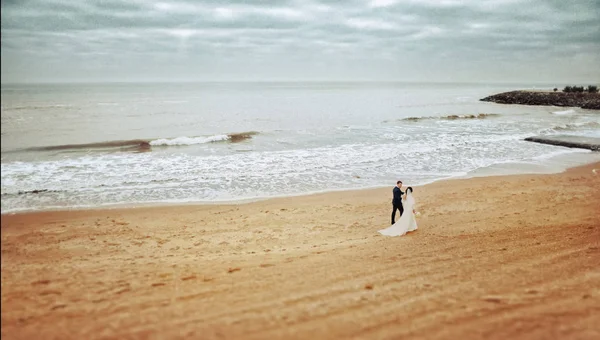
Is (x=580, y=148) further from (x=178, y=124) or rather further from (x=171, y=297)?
(x=178, y=124)

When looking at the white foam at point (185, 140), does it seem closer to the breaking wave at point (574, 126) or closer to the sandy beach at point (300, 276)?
the sandy beach at point (300, 276)

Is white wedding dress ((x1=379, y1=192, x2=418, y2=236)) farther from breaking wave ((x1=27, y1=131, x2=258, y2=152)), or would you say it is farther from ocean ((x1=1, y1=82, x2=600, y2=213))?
breaking wave ((x1=27, y1=131, x2=258, y2=152))

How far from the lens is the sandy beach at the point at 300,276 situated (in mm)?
4324

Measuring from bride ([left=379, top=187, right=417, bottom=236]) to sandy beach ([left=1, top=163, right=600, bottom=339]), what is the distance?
10.7 inches

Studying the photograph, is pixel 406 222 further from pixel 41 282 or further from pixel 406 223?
pixel 41 282

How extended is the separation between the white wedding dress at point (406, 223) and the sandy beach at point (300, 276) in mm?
268

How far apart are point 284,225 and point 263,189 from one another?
12.9 ft

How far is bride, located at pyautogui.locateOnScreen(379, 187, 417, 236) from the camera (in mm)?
8906

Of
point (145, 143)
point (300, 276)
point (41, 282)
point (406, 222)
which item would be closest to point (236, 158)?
point (145, 143)

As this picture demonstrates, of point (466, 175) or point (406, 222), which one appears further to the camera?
point (466, 175)

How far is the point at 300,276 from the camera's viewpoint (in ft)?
19.1

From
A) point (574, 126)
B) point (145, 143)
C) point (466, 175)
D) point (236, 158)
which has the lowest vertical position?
point (466, 175)

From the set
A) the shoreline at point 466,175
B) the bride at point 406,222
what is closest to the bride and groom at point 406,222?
the bride at point 406,222

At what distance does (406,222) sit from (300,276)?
4.02m
